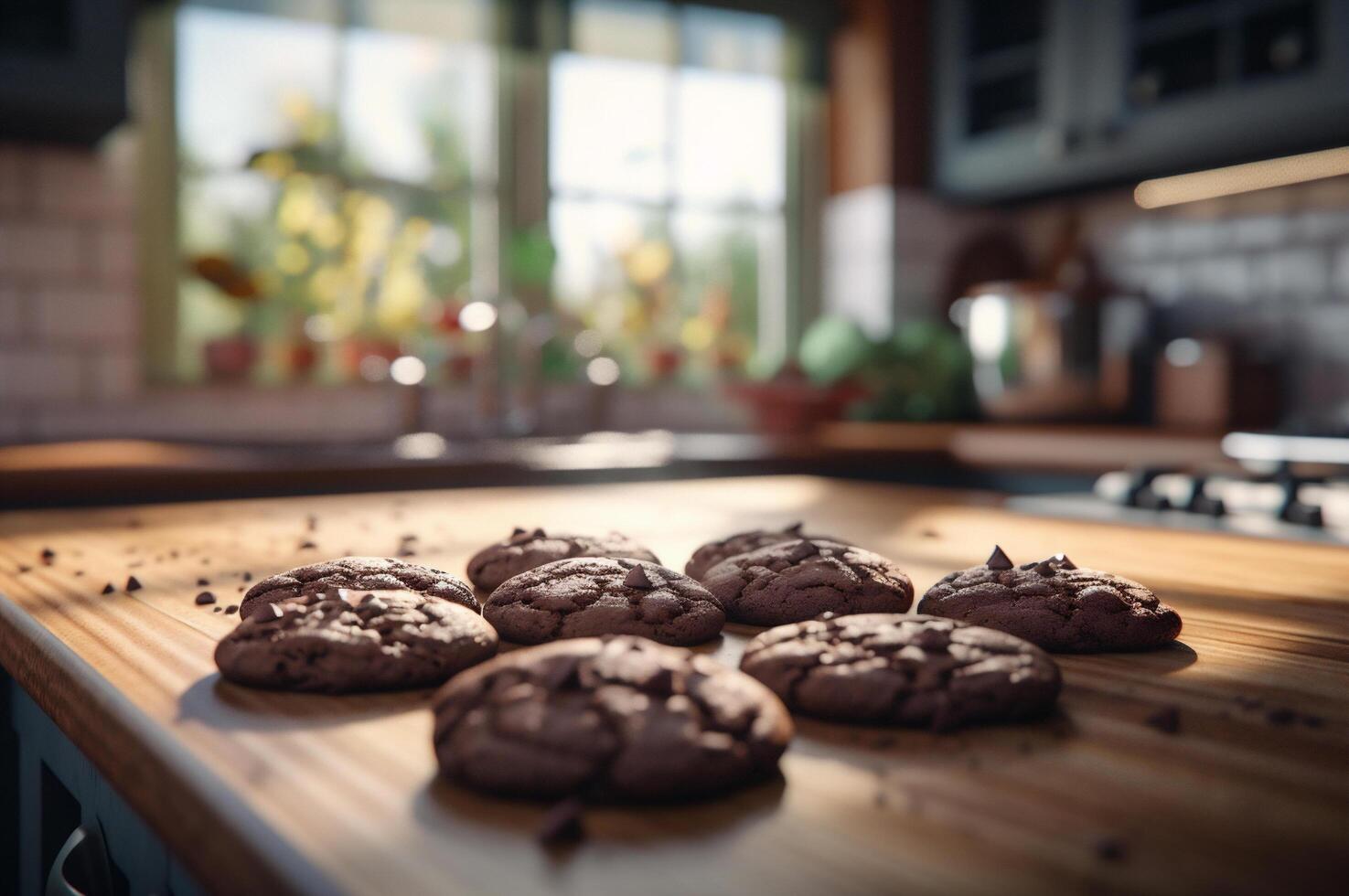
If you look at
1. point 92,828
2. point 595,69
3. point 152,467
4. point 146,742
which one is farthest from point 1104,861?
point 595,69

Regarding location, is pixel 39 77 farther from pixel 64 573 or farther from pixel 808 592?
pixel 808 592

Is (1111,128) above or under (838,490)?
above

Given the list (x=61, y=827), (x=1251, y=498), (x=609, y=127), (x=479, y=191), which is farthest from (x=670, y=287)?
(x=61, y=827)

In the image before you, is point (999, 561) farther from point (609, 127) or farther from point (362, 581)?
point (609, 127)

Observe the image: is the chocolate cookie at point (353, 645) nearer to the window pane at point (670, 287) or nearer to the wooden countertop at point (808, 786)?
the wooden countertop at point (808, 786)

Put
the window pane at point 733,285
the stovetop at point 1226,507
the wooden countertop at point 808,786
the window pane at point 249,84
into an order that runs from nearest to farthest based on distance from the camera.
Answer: the wooden countertop at point 808,786 < the stovetop at point 1226,507 < the window pane at point 249,84 < the window pane at point 733,285

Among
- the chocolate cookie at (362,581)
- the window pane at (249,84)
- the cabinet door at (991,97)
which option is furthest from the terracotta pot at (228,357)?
the chocolate cookie at (362,581)
